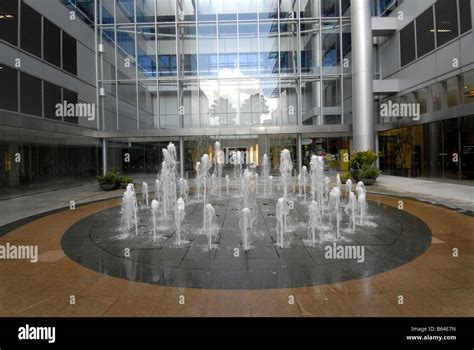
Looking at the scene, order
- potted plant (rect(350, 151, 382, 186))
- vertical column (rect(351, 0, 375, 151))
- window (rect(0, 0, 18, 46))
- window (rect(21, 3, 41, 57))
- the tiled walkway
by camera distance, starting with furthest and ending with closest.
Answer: vertical column (rect(351, 0, 375, 151)), potted plant (rect(350, 151, 382, 186)), window (rect(21, 3, 41, 57)), window (rect(0, 0, 18, 46)), the tiled walkway

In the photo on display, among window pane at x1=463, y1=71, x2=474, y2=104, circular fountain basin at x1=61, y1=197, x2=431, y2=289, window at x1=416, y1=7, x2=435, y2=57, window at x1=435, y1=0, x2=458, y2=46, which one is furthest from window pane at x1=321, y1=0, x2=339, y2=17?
circular fountain basin at x1=61, y1=197, x2=431, y2=289

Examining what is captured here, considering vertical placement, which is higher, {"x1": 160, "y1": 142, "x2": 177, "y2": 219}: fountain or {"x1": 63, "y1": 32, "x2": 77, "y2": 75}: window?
{"x1": 63, "y1": 32, "x2": 77, "y2": 75}: window

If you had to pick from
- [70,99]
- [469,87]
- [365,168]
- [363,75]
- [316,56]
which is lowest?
[365,168]

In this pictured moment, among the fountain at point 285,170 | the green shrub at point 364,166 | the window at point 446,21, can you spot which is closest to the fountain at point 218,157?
the fountain at point 285,170

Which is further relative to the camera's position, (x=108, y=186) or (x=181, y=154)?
(x=181, y=154)

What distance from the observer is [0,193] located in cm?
1706

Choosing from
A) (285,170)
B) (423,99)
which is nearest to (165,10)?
(285,170)

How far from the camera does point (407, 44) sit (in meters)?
25.1

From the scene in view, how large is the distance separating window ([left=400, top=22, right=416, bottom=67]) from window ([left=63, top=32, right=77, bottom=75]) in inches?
864

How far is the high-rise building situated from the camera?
2434 cm

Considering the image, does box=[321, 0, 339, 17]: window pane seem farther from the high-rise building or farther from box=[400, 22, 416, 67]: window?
box=[400, 22, 416, 67]: window

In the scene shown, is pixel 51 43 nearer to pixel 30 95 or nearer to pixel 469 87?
pixel 30 95

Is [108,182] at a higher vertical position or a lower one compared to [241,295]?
higher

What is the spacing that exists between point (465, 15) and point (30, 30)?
22.2 meters
